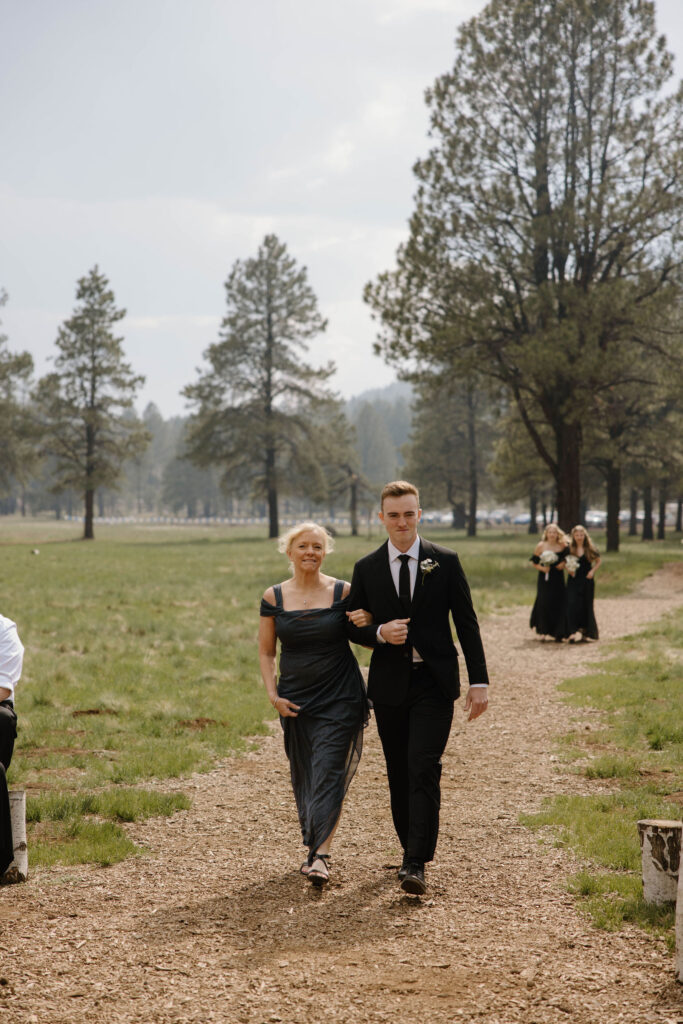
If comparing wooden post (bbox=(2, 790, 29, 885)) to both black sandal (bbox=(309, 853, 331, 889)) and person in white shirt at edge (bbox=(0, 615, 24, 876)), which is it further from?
black sandal (bbox=(309, 853, 331, 889))

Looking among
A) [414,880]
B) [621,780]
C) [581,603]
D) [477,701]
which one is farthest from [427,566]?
[581,603]

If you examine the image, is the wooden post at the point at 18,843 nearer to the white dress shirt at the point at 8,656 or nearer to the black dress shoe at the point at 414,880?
the white dress shirt at the point at 8,656

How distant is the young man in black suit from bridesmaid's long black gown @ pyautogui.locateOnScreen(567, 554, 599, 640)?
10.8m

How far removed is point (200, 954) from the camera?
4.51m

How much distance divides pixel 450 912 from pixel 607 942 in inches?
32.4

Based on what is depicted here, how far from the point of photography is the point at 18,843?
555 centimetres

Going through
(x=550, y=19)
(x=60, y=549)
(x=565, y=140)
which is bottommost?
(x=60, y=549)

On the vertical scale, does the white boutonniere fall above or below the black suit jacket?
above

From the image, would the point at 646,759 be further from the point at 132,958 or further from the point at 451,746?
the point at 132,958

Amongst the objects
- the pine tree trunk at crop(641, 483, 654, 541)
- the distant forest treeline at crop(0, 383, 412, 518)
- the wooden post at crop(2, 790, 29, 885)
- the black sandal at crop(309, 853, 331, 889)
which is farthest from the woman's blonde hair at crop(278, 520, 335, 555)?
the distant forest treeline at crop(0, 383, 412, 518)

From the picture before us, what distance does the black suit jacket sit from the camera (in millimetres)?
5312

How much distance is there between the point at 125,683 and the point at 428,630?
7603mm

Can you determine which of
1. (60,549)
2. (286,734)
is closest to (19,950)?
(286,734)

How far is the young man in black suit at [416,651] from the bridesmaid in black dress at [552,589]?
10786 millimetres
